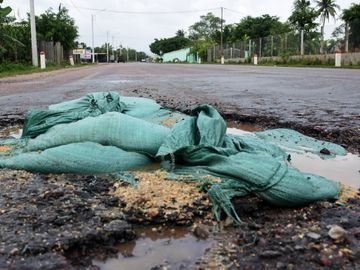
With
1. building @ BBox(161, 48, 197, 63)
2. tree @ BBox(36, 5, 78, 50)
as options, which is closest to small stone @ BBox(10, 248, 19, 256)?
tree @ BBox(36, 5, 78, 50)

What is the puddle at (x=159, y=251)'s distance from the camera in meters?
1.76

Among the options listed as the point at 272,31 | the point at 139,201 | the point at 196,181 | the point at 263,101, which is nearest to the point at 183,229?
the point at 139,201

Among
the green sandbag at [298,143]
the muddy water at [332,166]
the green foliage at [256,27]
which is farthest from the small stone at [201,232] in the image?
the green foliage at [256,27]

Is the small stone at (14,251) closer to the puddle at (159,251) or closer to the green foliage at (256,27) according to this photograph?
the puddle at (159,251)

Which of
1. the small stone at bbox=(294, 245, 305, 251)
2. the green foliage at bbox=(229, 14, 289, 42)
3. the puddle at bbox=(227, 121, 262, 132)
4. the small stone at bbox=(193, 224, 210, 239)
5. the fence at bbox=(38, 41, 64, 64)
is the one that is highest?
the green foliage at bbox=(229, 14, 289, 42)

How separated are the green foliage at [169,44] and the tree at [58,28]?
60.4 metres

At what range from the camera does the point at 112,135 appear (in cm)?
316

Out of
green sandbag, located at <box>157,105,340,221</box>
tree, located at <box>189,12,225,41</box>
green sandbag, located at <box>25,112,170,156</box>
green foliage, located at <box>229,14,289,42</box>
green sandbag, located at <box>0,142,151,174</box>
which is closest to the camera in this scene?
green sandbag, located at <box>157,105,340,221</box>

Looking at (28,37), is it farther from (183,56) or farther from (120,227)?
(183,56)

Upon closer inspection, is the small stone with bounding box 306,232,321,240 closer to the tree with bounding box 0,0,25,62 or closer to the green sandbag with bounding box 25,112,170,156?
the green sandbag with bounding box 25,112,170,156

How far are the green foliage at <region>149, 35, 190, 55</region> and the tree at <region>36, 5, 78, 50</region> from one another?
60404mm

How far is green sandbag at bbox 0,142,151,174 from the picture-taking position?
2.85 meters

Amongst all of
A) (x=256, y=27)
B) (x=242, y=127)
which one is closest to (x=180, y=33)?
(x=256, y=27)

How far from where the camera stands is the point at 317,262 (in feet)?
5.49
